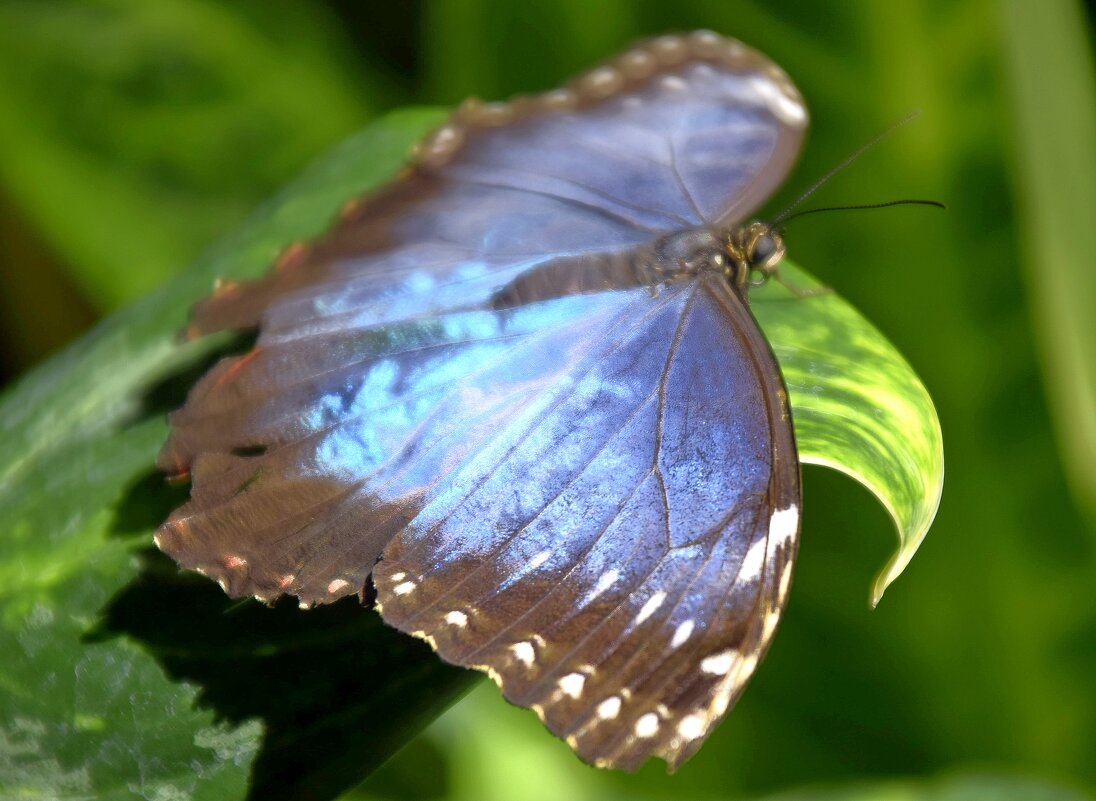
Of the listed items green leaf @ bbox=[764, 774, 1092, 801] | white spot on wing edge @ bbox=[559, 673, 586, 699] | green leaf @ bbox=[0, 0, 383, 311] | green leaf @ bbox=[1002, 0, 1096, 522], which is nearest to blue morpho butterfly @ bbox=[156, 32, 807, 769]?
white spot on wing edge @ bbox=[559, 673, 586, 699]

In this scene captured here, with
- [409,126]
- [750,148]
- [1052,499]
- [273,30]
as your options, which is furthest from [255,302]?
[273,30]

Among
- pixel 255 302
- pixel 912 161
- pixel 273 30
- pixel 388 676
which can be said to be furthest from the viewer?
pixel 273 30

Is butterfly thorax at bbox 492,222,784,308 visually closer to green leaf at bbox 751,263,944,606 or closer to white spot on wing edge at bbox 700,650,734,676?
green leaf at bbox 751,263,944,606

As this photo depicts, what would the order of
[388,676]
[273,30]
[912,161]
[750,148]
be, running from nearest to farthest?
[388,676] → [750,148] → [912,161] → [273,30]

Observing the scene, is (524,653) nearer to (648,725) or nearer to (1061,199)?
(648,725)

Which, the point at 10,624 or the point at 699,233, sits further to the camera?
the point at 699,233

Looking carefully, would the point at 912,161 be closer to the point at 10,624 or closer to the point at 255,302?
the point at 255,302

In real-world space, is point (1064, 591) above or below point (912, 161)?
below

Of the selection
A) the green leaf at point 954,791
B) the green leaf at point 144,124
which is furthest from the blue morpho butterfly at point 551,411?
the green leaf at point 144,124
